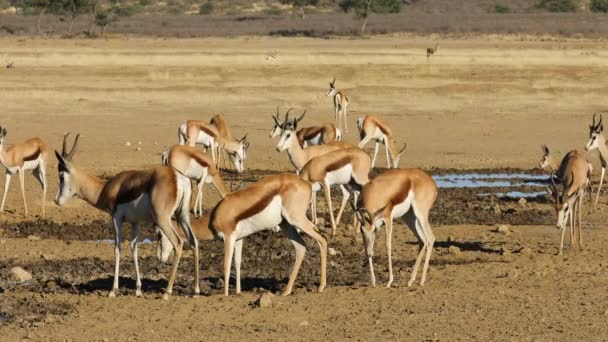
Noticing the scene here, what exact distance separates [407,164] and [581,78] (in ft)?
56.3

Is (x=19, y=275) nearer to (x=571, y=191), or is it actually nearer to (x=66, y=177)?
(x=66, y=177)

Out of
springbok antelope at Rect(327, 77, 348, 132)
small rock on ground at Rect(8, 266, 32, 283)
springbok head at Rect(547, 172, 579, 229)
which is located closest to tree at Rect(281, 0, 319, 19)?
springbok antelope at Rect(327, 77, 348, 132)

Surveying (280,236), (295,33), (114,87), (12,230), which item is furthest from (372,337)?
(295,33)

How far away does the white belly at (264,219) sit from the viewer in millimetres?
12477

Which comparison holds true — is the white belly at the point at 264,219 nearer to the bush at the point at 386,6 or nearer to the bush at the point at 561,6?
the bush at the point at 386,6

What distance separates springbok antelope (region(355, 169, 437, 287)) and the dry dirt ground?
529 millimetres

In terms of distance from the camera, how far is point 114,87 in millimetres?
36312

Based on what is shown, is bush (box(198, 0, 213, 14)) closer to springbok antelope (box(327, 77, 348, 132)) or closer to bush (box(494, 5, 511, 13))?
bush (box(494, 5, 511, 13))

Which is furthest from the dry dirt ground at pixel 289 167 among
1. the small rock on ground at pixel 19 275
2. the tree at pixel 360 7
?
the tree at pixel 360 7

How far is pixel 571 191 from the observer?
16.4 m

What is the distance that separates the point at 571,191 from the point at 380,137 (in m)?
8.74

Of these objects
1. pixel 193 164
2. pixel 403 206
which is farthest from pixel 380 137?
pixel 403 206

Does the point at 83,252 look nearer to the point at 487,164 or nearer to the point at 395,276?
the point at 395,276

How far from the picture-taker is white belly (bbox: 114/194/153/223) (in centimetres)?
1249
